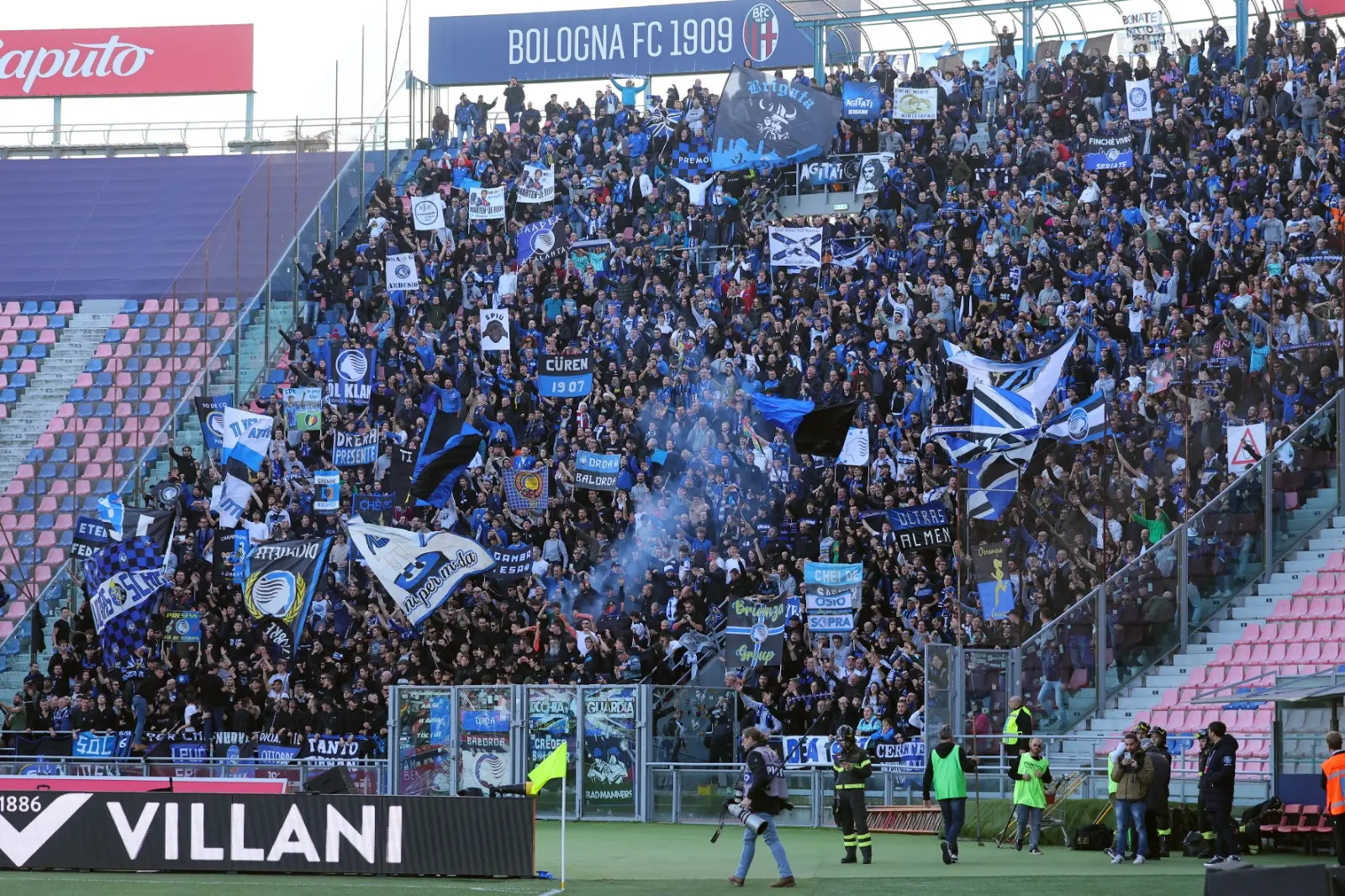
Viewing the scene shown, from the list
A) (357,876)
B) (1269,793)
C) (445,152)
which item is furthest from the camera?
(445,152)

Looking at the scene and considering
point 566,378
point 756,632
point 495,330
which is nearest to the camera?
point 756,632

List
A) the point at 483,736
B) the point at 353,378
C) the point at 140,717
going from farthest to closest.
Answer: the point at 353,378 < the point at 140,717 < the point at 483,736

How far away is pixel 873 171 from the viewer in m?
39.8

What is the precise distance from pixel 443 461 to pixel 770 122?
10482 millimetres

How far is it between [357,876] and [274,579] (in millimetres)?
15593

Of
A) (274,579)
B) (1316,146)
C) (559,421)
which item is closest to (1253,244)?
(1316,146)

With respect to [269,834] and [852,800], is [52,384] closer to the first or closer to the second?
[269,834]

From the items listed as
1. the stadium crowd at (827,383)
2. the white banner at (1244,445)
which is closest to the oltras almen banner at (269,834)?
the stadium crowd at (827,383)

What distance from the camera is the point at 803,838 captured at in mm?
26641

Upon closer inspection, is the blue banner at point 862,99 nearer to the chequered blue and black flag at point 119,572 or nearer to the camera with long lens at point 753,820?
the chequered blue and black flag at point 119,572

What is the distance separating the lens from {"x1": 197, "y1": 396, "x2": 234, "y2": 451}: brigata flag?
39125mm

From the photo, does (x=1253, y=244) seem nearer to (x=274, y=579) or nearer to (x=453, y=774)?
(x=453, y=774)

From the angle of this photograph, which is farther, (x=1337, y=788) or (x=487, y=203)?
(x=487, y=203)

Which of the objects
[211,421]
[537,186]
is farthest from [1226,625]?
[211,421]
